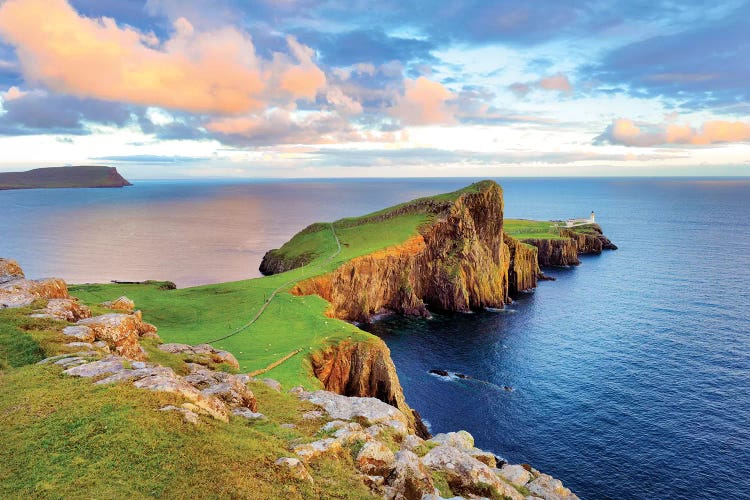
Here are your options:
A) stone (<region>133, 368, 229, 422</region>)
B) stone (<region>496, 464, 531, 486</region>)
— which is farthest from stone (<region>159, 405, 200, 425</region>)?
stone (<region>496, 464, 531, 486</region>)

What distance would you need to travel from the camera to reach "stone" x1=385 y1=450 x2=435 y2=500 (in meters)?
19.0

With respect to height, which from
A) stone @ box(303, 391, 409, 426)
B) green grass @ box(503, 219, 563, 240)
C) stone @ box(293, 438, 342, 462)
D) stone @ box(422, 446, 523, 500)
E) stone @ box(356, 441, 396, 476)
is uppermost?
stone @ box(293, 438, 342, 462)

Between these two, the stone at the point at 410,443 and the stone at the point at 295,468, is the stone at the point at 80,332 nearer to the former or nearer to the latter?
the stone at the point at 295,468

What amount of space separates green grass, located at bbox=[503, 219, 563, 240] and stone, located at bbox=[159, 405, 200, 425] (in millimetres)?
144696

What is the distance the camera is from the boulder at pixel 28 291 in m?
28.0

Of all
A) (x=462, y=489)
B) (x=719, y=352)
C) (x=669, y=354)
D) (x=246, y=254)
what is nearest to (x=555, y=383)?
(x=669, y=354)

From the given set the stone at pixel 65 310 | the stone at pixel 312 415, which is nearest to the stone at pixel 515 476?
the stone at pixel 312 415

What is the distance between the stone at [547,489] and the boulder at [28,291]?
35298mm

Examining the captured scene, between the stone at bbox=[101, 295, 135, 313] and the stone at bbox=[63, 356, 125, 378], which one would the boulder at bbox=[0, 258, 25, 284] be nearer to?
the stone at bbox=[101, 295, 135, 313]

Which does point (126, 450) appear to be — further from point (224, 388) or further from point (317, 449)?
point (224, 388)

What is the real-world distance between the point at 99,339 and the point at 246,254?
126425 millimetres

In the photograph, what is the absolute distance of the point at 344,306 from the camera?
296 feet

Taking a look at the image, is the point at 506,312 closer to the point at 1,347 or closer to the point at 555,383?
the point at 555,383

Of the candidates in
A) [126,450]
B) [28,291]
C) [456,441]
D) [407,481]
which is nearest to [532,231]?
[456,441]
